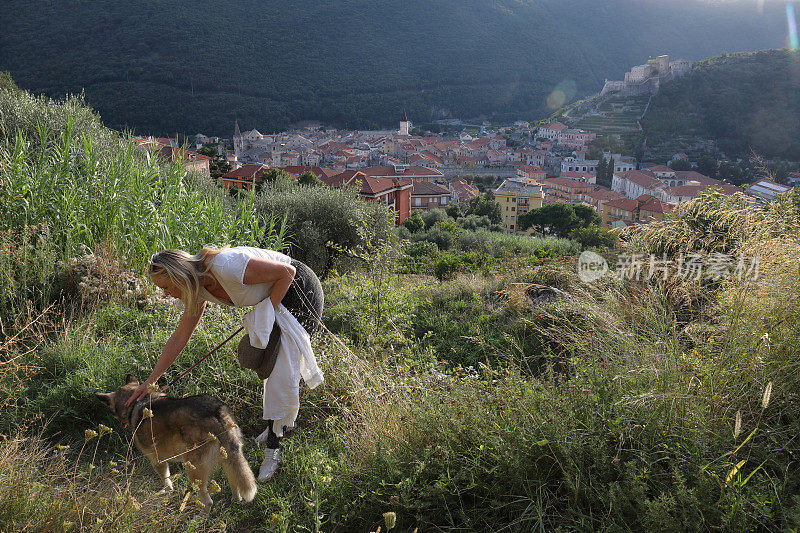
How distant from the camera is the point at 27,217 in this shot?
433 centimetres

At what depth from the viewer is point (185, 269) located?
7.03ft

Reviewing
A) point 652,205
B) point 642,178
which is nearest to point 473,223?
point 652,205

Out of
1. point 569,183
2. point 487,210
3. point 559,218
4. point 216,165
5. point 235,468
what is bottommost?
point 569,183

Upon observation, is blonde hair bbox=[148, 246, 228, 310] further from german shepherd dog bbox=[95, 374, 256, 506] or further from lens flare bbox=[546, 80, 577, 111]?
lens flare bbox=[546, 80, 577, 111]

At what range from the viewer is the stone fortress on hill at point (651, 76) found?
73.7 m

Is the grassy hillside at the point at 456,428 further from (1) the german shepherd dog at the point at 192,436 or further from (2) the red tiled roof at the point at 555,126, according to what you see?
(2) the red tiled roof at the point at 555,126

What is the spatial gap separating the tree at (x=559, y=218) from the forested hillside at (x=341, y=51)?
38.3 m

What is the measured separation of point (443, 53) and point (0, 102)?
99828mm

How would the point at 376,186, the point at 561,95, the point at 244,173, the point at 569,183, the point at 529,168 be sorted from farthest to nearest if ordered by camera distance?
the point at 561,95 < the point at 529,168 < the point at 569,183 < the point at 244,173 < the point at 376,186

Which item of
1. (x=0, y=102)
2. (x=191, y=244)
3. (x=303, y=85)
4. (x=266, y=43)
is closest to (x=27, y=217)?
(x=191, y=244)

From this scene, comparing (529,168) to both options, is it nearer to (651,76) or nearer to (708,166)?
(708,166)

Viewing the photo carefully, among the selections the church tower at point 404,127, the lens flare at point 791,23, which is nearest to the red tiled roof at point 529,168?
the church tower at point 404,127

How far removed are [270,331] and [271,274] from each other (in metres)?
0.30

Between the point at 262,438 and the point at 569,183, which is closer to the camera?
the point at 262,438
